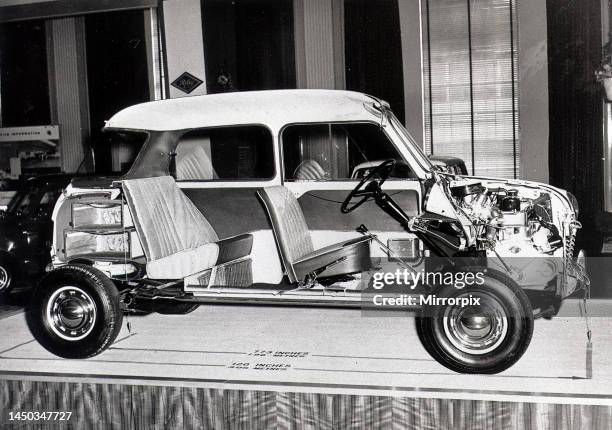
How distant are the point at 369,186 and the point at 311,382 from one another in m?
1.29

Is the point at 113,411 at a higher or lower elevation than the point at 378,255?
lower

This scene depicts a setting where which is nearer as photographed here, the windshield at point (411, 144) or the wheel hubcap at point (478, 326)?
the wheel hubcap at point (478, 326)

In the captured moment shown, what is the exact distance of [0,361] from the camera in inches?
122

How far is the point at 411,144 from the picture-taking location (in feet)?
12.1

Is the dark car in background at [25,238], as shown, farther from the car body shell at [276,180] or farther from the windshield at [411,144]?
the windshield at [411,144]

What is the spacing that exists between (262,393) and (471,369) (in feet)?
3.15

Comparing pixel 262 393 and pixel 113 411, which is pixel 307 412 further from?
pixel 113 411

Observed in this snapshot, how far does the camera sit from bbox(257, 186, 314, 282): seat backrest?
3.42 metres

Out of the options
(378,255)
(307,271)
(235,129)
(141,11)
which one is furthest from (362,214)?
(141,11)

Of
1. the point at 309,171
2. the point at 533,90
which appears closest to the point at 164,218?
the point at 309,171

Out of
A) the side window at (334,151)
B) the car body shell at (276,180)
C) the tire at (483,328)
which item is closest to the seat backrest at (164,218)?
the car body shell at (276,180)

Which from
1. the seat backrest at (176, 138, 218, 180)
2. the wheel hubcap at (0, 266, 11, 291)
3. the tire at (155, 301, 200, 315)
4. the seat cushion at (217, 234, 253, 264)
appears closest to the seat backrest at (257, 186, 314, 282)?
the seat cushion at (217, 234, 253, 264)

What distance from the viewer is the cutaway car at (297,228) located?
3.24 metres

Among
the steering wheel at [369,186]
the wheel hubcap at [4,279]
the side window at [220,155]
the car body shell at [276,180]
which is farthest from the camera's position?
the wheel hubcap at [4,279]
